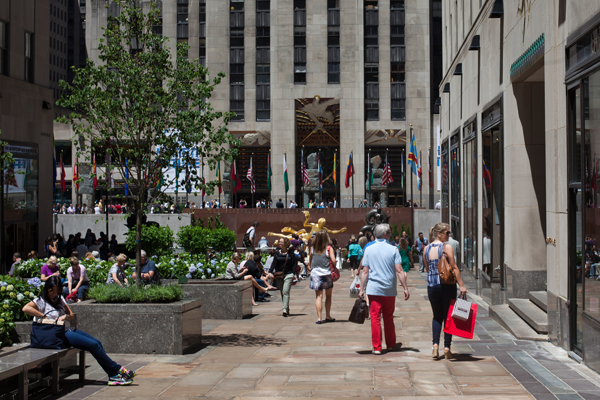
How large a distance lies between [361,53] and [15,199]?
42.2 metres

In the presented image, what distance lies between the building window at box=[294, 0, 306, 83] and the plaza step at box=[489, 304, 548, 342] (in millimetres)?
49656

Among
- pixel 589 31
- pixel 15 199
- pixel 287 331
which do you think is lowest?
pixel 287 331

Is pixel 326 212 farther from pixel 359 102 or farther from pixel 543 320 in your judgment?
pixel 543 320

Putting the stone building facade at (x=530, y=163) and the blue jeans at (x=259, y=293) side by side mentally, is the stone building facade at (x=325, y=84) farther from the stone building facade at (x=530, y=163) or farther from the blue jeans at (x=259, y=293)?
the blue jeans at (x=259, y=293)

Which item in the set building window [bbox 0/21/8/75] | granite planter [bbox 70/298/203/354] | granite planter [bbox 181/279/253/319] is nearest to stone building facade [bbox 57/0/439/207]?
building window [bbox 0/21/8/75]

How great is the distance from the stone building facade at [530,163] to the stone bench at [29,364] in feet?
20.1

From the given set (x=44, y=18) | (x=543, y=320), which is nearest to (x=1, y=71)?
(x=44, y=18)

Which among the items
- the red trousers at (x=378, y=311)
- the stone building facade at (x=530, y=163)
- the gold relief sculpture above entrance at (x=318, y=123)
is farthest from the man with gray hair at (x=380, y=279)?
the gold relief sculpture above entrance at (x=318, y=123)

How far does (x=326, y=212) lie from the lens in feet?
139

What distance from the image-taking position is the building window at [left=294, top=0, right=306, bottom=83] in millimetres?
60656

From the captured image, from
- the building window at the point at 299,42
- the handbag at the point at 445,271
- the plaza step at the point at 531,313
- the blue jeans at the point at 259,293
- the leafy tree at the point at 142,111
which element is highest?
the building window at the point at 299,42

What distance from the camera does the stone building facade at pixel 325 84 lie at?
197ft

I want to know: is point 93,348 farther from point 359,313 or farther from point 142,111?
point 142,111

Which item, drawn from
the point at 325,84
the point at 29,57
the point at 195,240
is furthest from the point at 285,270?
→ the point at 325,84
